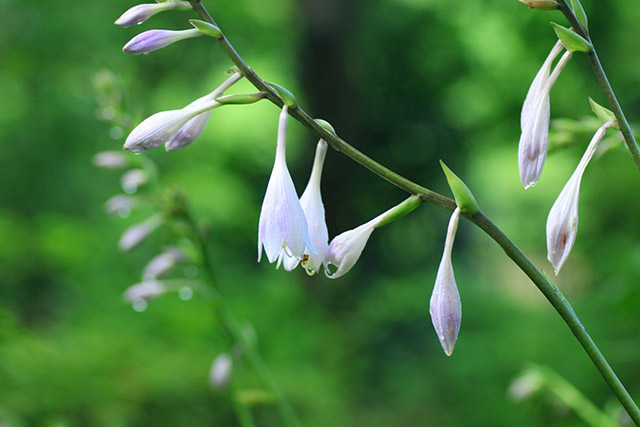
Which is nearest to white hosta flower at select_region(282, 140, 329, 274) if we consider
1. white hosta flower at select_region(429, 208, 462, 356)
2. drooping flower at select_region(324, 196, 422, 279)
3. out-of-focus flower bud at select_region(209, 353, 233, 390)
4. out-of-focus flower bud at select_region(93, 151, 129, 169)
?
drooping flower at select_region(324, 196, 422, 279)

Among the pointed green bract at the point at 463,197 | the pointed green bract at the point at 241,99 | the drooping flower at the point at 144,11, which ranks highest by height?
the drooping flower at the point at 144,11

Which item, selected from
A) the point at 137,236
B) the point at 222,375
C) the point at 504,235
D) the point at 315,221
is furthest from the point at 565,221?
the point at 137,236

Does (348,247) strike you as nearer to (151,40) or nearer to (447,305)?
(447,305)

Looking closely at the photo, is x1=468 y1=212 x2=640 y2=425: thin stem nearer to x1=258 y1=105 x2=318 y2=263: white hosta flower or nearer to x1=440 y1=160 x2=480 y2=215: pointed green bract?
x1=440 y1=160 x2=480 y2=215: pointed green bract

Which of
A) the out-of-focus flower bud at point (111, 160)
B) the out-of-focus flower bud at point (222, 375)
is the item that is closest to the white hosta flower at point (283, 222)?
the out-of-focus flower bud at point (222, 375)

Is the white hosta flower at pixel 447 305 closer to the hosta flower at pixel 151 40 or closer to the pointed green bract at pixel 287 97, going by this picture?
the pointed green bract at pixel 287 97

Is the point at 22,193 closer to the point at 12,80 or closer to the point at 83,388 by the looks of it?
the point at 12,80
